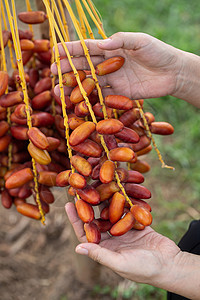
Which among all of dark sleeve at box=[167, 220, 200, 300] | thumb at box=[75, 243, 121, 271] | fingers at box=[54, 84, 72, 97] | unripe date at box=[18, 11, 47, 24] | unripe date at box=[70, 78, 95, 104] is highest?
unripe date at box=[18, 11, 47, 24]

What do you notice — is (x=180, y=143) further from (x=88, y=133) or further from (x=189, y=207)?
(x=88, y=133)

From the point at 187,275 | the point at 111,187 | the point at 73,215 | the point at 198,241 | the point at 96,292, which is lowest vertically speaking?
the point at 96,292

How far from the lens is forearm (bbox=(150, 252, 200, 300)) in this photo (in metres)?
1.26

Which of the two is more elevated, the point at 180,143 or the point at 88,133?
the point at 88,133

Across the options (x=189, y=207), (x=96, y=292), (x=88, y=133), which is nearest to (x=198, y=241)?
(x=88, y=133)

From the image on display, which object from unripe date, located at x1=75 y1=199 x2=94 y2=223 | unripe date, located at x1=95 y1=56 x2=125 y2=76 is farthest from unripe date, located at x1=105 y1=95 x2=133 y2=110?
unripe date, located at x1=75 y1=199 x2=94 y2=223

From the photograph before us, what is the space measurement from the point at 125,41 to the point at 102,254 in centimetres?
83

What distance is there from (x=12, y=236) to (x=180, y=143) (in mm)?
1777

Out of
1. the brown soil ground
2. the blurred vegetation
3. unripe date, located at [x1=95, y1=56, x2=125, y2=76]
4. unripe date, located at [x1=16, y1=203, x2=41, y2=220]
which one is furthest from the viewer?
the blurred vegetation

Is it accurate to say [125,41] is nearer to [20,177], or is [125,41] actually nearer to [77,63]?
[77,63]

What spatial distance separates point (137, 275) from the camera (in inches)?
47.6

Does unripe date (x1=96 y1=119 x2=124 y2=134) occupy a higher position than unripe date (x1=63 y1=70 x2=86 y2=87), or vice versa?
unripe date (x1=63 y1=70 x2=86 y2=87)

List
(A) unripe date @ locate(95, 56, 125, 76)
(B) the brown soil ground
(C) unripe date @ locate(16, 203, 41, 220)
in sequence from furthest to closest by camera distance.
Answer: (B) the brown soil ground < (C) unripe date @ locate(16, 203, 41, 220) < (A) unripe date @ locate(95, 56, 125, 76)

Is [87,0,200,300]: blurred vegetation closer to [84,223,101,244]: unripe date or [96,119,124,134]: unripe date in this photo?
[96,119,124,134]: unripe date
